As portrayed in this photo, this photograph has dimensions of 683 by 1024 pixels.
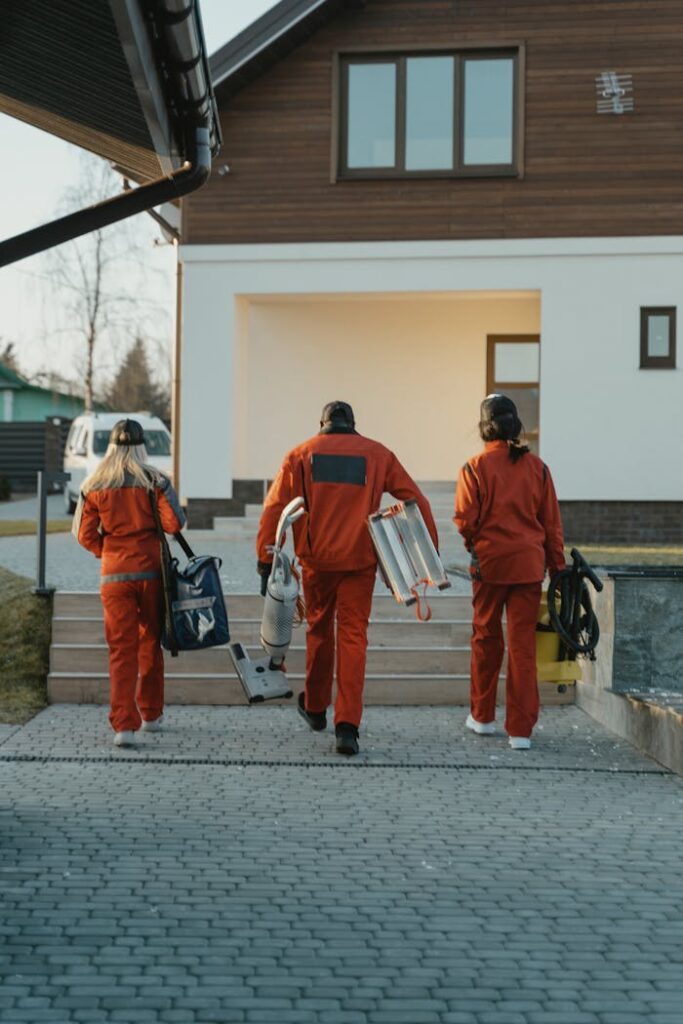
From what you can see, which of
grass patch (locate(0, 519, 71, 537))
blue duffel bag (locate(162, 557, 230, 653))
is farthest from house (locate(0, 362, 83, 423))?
blue duffel bag (locate(162, 557, 230, 653))

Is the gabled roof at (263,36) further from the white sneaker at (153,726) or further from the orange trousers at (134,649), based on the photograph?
the white sneaker at (153,726)

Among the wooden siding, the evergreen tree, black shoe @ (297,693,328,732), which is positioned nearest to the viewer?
black shoe @ (297,693,328,732)

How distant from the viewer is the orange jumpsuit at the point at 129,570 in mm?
7711

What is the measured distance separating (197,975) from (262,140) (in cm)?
1422

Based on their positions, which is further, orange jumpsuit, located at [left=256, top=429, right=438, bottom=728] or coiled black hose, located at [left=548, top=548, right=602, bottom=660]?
coiled black hose, located at [left=548, top=548, right=602, bottom=660]

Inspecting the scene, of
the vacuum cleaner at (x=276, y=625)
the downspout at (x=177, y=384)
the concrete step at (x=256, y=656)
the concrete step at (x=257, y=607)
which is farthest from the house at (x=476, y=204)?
the vacuum cleaner at (x=276, y=625)

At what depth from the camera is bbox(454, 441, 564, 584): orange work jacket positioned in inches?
308

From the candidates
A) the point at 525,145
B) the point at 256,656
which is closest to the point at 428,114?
the point at 525,145

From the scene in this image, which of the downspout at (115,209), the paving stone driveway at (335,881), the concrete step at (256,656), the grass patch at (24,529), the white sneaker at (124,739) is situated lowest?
the paving stone driveway at (335,881)

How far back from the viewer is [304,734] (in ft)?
26.5

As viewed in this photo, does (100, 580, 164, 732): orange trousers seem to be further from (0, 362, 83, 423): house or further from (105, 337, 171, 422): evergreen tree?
(0, 362, 83, 423): house

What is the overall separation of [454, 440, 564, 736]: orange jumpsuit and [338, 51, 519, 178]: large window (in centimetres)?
966

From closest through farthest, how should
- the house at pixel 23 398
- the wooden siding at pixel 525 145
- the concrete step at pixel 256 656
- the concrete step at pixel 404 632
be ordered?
the concrete step at pixel 256 656 < the concrete step at pixel 404 632 < the wooden siding at pixel 525 145 < the house at pixel 23 398

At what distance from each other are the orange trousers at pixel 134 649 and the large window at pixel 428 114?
10.3 m
